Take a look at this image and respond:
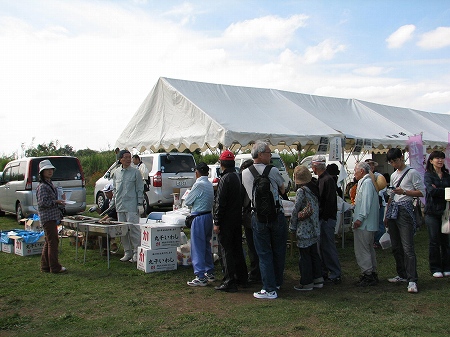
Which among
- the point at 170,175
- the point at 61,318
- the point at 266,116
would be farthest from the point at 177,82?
the point at 61,318

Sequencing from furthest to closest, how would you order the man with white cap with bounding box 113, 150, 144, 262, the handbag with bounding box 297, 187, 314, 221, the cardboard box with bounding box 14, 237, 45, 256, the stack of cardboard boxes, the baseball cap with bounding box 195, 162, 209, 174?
the cardboard box with bounding box 14, 237, 45, 256 < the man with white cap with bounding box 113, 150, 144, 262 < the stack of cardboard boxes < the baseball cap with bounding box 195, 162, 209, 174 < the handbag with bounding box 297, 187, 314, 221

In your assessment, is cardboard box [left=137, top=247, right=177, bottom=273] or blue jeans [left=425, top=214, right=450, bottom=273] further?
cardboard box [left=137, top=247, right=177, bottom=273]

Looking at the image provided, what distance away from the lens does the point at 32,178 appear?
508 inches

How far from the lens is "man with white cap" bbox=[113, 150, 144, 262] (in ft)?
25.7

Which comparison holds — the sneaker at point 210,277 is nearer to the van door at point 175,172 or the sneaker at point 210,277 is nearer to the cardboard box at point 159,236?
the cardboard box at point 159,236

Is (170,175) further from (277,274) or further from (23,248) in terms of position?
(277,274)

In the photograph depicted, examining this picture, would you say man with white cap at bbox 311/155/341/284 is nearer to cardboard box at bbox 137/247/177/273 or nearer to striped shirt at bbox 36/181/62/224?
cardboard box at bbox 137/247/177/273

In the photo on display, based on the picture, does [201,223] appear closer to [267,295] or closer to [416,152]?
[267,295]

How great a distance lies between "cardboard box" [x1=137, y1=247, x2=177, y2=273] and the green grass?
0.18 metres

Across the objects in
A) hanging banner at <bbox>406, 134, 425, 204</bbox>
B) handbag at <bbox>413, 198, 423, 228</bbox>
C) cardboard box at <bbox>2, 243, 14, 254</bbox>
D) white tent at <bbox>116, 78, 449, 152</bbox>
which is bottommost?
cardboard box at <bbox>2, 243, 14, 254</bbox>

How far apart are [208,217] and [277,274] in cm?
128

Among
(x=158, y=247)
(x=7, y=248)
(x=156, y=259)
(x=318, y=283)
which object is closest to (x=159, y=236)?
(x=158, y=247)

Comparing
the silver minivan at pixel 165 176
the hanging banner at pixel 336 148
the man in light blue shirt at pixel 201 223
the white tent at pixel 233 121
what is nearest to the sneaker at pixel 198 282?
the man in light blue shirt at pixel 201 223

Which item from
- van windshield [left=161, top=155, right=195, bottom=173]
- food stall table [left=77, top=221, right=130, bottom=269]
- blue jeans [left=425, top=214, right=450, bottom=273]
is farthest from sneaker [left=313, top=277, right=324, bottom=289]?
van windshield [left=161, top=155, right=195, bottom=173]
